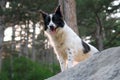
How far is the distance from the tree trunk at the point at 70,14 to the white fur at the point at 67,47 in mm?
6587

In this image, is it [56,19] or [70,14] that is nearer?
[56,19]

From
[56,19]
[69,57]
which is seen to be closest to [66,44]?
[69,57]

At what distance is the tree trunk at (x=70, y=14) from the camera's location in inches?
605

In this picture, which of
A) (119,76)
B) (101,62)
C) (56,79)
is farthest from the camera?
(56,79)

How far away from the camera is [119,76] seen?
4.70 metres

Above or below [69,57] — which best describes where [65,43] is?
above

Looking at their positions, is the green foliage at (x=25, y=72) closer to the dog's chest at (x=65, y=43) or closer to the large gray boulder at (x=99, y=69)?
the dog's chest at (x=65, y=43)

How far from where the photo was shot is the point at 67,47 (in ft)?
28.1

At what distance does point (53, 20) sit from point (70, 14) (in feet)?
23.8

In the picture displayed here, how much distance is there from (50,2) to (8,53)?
9.15m

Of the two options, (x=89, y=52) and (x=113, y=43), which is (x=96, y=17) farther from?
(x=89, y=52)

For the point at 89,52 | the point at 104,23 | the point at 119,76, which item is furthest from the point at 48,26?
the point at 104,23

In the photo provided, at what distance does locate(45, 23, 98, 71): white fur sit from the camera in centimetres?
854

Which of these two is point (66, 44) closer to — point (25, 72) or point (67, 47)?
point (67, 47)
